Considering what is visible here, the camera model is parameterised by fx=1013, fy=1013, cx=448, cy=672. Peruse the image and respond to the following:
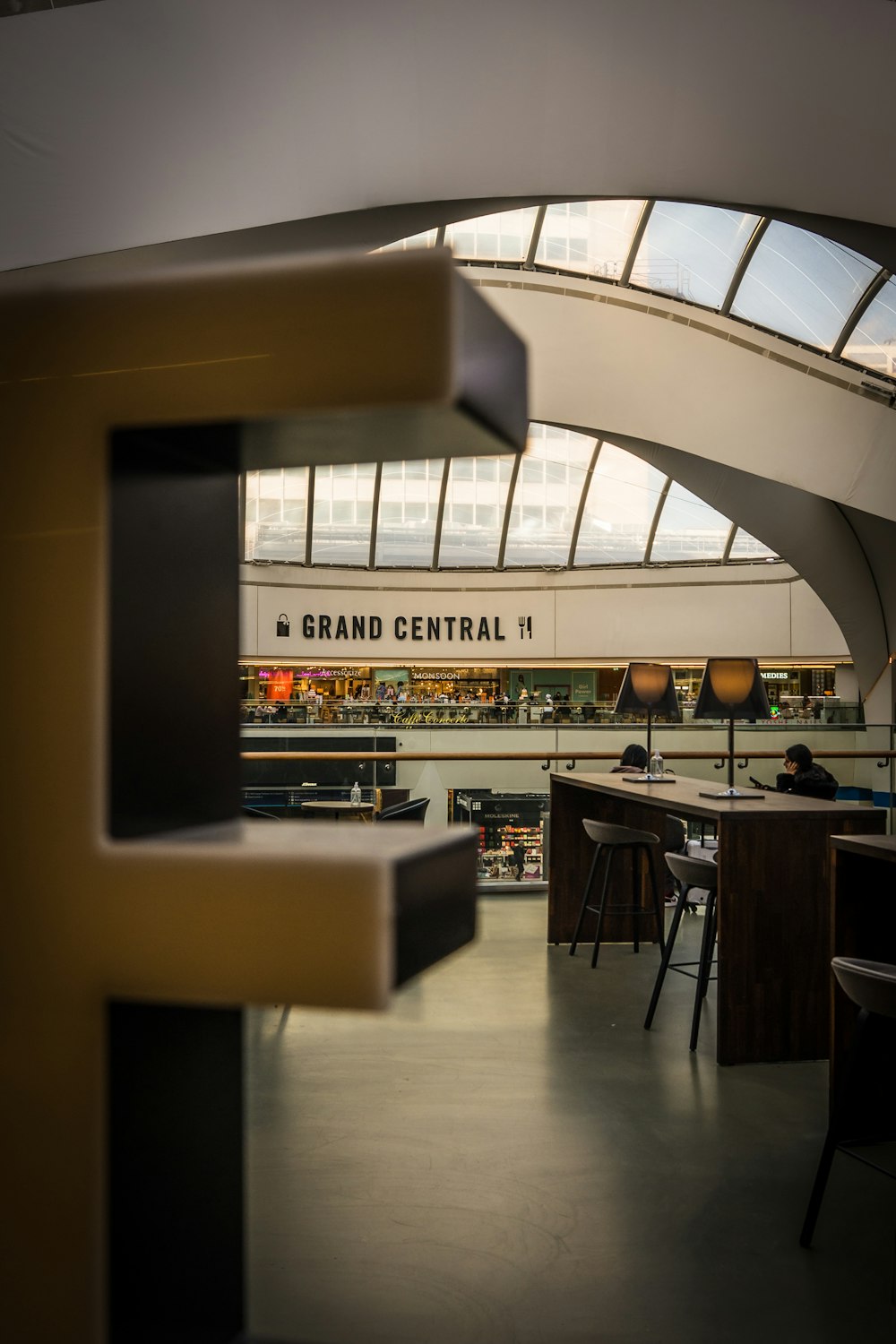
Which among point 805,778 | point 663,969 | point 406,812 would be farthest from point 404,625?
point 663,969

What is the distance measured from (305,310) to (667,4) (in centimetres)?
650

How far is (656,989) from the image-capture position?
4016mm

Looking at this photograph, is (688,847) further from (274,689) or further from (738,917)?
(274,689)

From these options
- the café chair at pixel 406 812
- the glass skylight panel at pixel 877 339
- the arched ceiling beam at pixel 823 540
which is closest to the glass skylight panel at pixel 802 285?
the glass skylight panel at pixel 877 339

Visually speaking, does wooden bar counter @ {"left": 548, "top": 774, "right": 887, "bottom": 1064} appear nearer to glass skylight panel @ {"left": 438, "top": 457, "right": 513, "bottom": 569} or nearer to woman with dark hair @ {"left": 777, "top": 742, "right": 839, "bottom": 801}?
woman with dark hair @ {"left": 777, "top": 742, "right": 839, "bottom": 801}

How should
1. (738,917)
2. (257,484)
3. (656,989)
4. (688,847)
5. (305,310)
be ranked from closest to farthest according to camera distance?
1. (305,310)
2. (738,917)
3. (656,989)
4. (688,847)
5. (257,484)

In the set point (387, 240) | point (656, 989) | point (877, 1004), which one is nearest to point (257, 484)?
point (387, 240)

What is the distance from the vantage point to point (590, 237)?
1165 cm

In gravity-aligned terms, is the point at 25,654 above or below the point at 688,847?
Result: above

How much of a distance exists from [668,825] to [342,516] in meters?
12.9

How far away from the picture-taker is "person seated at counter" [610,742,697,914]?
5777 mm

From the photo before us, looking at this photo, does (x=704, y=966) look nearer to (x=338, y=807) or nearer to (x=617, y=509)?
(x=338, y=807)

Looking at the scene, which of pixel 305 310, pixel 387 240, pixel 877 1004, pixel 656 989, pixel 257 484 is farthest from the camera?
pixel 257 484

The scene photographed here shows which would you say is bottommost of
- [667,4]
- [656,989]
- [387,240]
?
[656,989]
